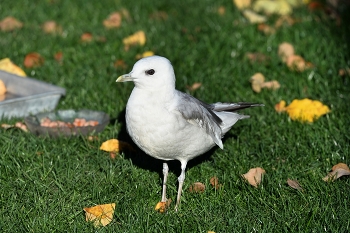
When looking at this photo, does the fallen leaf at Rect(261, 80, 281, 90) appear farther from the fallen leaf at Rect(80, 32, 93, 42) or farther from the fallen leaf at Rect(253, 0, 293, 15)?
the fallen leaf at Rect(80, 32, 93, 42)

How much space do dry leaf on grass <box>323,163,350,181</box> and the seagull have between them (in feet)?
2.94

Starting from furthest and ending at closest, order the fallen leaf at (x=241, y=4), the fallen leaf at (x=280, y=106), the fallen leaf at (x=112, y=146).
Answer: the fallen leaf at (x=241, y=4), the fallen leaf at (x=280, y=106), the fallen leaf at (x=112, y=146)

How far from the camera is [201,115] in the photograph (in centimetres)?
423

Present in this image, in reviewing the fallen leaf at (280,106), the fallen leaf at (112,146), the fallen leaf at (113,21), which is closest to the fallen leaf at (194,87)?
the fallen leaf at (280,106)

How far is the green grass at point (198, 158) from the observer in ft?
12.9

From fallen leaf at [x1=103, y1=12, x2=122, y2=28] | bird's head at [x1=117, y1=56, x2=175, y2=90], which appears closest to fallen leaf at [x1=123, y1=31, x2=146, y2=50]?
fallen leaf at [x1=103, y1=12, x2=122, y2=28]

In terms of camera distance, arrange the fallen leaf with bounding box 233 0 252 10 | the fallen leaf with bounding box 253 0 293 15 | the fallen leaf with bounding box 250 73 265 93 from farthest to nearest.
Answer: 1. the fallen leaf with bounding box 233 0 252 10
2. the fallen leaf with bounding box 253 0 293 15
3. the fallen leaf with bounding box 250 73 265 93

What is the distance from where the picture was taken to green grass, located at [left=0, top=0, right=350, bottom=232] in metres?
3.93

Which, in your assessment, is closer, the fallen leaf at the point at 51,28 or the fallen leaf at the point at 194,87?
the fallen leaf at the point at 194,87

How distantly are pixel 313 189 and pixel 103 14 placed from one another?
413 cm

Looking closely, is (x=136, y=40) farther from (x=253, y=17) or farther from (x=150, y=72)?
(x=150, y=72)

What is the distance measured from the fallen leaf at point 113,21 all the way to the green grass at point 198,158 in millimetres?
92

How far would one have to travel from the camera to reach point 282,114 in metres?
5.41

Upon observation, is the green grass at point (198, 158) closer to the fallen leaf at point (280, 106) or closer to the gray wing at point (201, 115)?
the fallen leaf at point (280, 106)
